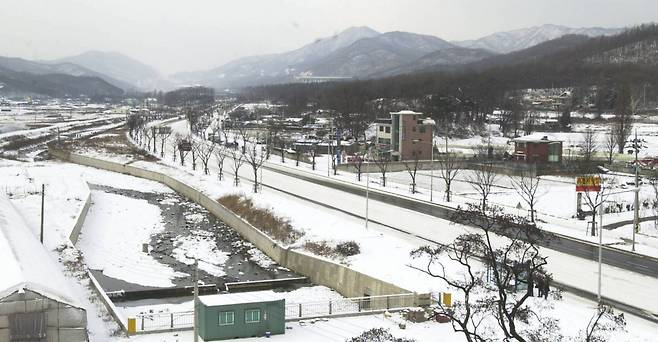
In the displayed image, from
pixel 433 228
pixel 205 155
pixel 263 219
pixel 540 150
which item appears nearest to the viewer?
pixel 433 228

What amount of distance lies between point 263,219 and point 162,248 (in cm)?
618

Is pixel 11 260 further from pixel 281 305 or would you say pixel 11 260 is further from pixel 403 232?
pixel 403 232

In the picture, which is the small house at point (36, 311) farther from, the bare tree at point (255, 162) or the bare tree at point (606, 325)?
the bare tree at point (255, 162)

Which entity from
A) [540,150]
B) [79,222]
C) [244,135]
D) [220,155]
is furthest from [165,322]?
[244,135]

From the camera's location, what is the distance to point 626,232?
31.9 metres

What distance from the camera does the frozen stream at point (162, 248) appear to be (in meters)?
28.6

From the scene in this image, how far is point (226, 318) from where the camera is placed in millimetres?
17844

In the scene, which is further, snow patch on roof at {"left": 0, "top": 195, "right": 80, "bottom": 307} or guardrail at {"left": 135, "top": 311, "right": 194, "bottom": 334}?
guardrail at {"left": 135, "top": 311, "right": 194, "bottom": 334}

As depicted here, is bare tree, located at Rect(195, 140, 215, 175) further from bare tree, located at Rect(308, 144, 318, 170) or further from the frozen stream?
the frozen stream

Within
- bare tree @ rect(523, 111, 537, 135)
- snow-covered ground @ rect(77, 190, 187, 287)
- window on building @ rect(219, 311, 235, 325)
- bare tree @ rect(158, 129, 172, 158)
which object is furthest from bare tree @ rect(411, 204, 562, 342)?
bare tree @ rect(523, 111, 537, 135)

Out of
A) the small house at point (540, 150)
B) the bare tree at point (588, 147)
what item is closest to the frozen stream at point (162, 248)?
the small house at point (540, 150)

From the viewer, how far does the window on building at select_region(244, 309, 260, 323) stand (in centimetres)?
1806

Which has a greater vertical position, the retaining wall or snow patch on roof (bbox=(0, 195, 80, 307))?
snow patch on roof (bbox=(0, 195, 80, 307))

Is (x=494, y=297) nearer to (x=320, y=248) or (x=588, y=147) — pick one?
(x=320, y=248)
